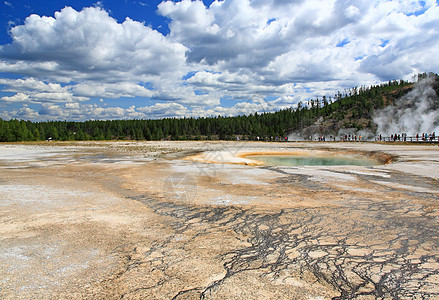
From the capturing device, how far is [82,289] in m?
3.62

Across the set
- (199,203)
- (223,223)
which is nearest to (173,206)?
(199,203)

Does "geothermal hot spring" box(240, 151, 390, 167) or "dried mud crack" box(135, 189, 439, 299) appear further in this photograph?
"geothermal hot spring" box(240, 151, 390, 167)

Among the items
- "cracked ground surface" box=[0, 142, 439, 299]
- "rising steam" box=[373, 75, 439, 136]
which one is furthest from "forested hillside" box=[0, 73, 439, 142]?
"cracked ground surface" box=[0, 142, 439, 299]

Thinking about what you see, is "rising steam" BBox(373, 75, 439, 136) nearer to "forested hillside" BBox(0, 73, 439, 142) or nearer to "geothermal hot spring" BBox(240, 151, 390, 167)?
"forested hillside" BBox(0, 73, 439, 142)

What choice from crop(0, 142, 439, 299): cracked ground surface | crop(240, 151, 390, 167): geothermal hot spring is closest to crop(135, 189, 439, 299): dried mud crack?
crop(0, 142, 439, 299): cracked ground surface

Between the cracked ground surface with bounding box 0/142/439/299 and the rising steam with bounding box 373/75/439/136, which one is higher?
the rising steam with bounding box 373/75/439/136

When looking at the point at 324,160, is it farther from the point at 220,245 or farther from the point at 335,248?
→ the point at 220,245

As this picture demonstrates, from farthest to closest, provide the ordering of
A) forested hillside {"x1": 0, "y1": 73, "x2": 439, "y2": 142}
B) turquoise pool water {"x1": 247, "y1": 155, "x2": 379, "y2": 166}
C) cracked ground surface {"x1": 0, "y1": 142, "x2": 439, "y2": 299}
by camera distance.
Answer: forested hillside {"x1": 0, "y1": 73, "x2": 439, "y2": 142} → turquoise pool water {"x1": 247, "y1": 155, "x2": 379, "y2": 166} → cracked ground surface {"x1": 0, "y1": 142, "x2": 439, "y2": 299}

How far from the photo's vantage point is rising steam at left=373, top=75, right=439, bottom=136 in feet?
350

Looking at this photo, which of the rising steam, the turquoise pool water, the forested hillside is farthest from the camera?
the forested hillside

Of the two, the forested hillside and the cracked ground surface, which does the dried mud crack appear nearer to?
the cracked ground surface

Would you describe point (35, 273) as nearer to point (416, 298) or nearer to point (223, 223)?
point (223, 223)

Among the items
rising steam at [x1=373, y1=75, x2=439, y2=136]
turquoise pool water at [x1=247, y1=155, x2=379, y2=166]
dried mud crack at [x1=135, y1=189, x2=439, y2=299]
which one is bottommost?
turquoise pool water at [x1=247, y1=155, x2=379, y2=166]

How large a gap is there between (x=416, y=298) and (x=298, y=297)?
56.5 inches
